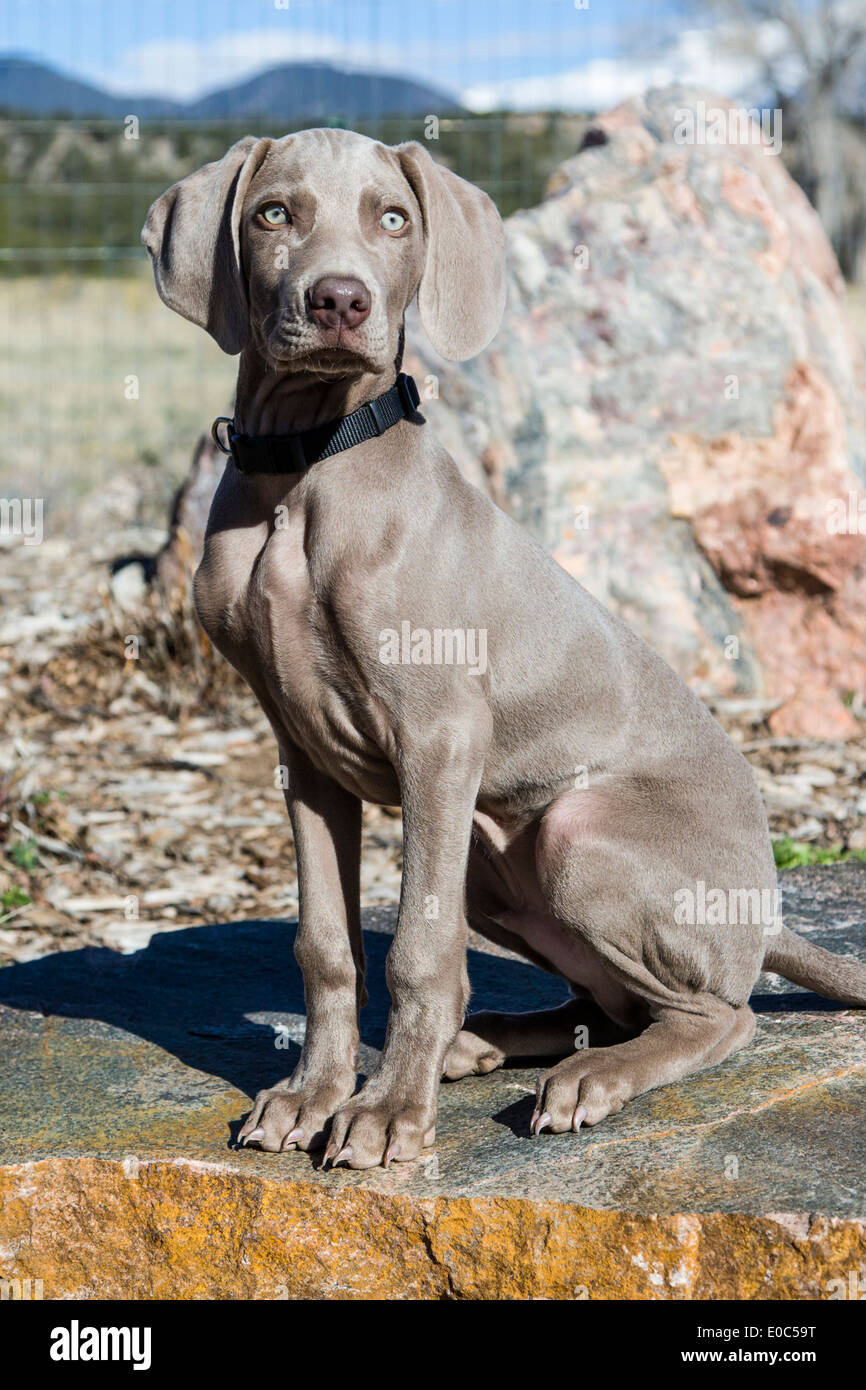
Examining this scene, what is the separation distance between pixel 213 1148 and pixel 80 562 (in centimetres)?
595

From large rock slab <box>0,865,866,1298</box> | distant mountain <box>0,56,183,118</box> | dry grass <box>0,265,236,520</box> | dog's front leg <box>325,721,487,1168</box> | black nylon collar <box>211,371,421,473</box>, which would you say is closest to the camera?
large rock slab <box>0,865,866,1298</box>

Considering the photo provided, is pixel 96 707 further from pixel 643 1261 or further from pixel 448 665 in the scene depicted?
pixel 643 1261

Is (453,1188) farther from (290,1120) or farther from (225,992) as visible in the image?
(225,992)

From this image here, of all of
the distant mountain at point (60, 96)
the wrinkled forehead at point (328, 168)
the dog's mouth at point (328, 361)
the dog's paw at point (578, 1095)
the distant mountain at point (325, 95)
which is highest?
the distant mountain at point (60, 96)

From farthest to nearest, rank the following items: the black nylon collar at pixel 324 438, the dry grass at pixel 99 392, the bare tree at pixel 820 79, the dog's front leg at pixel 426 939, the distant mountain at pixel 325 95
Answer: the bare tree at pixel 820 79
the dry grass at pixel 99 392
the distant mountain at pixel 325 95
the black nylon collar at pixel 324 438
the dog's front leg at pixel 426 939

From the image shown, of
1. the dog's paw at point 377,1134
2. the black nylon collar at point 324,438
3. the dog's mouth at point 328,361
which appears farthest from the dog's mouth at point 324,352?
the dog's paw at point 377,1134

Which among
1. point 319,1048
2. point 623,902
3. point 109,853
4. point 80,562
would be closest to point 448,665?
point 623,902

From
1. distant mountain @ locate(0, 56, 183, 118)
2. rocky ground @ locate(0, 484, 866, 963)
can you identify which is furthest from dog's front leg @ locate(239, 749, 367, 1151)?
distant mountain @ locate(0, 56, 183, 118)

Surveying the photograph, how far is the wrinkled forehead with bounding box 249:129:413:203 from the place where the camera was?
3078 mm

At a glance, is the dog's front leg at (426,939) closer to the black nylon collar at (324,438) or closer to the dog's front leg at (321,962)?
the dog's front leg at (321,962)

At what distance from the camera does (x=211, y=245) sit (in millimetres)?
3191

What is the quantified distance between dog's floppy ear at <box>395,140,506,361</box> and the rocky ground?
255 centimetres

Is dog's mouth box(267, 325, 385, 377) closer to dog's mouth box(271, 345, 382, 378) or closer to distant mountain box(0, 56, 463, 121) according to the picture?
dog's mouth box(271, 345, 382, 378)

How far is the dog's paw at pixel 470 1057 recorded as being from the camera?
342 cm
